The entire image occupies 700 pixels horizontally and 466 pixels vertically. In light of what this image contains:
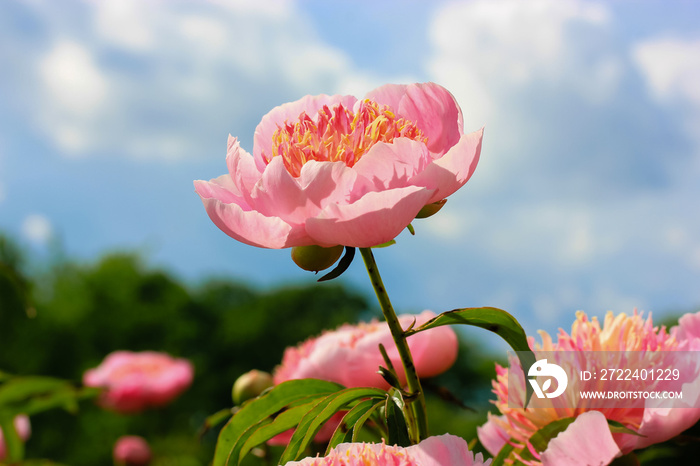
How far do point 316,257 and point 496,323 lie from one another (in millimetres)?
103

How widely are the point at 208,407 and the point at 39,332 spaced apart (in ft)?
3.28

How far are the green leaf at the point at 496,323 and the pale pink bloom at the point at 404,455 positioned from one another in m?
0.05

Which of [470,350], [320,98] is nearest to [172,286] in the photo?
[470,350]

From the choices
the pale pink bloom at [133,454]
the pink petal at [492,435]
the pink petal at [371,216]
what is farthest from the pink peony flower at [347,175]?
the pale pink bloom at [133,454]

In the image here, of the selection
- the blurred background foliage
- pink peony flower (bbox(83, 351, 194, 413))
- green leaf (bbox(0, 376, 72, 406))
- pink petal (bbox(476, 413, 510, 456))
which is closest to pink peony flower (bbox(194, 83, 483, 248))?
pink petal (bbox(476, 413, 510, 456))

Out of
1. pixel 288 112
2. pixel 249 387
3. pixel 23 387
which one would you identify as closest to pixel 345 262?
pixel 288 112

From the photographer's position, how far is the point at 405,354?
0.35 m

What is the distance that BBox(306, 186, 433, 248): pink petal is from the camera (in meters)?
0.32

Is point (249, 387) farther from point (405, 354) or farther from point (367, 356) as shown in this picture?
point (405, 354)

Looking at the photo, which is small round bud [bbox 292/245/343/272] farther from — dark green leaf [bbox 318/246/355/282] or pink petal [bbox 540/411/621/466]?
pink petal [bbox 540/411/621/466]

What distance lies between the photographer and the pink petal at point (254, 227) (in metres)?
0.34

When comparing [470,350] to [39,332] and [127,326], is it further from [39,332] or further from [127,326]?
[39,332]

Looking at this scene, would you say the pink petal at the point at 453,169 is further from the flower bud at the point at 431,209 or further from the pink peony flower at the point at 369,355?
the pink peony flower at the point at 369,355

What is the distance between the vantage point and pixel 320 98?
436 millimetres
